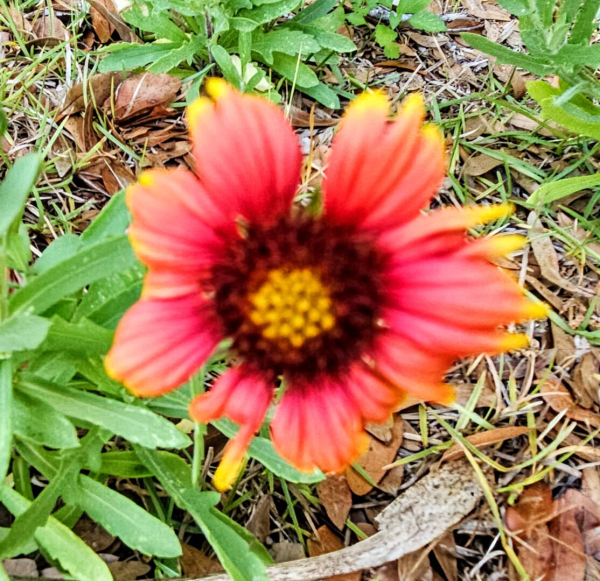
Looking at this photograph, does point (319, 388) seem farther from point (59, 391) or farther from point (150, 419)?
point (59, 391)

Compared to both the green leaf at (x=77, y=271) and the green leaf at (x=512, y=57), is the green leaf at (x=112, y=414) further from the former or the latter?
the green leaf at (x=512, y=57)

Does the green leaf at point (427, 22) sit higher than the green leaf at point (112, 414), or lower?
lower

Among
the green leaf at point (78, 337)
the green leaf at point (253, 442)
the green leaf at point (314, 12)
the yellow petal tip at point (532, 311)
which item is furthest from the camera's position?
the green leaf at point (314, 12)

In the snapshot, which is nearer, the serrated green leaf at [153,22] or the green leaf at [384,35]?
the serrated green leaf at [153,22]

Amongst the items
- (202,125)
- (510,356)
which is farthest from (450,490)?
(202,125)

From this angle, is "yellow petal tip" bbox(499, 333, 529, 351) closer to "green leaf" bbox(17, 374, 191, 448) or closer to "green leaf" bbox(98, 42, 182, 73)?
"green leaf" bbox(17, 374, 191, 448)

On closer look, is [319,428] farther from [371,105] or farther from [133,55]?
[133,55]

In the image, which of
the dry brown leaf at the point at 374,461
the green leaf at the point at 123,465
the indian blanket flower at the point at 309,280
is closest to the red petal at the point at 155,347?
the indian blanket flower at the point at 309,280
